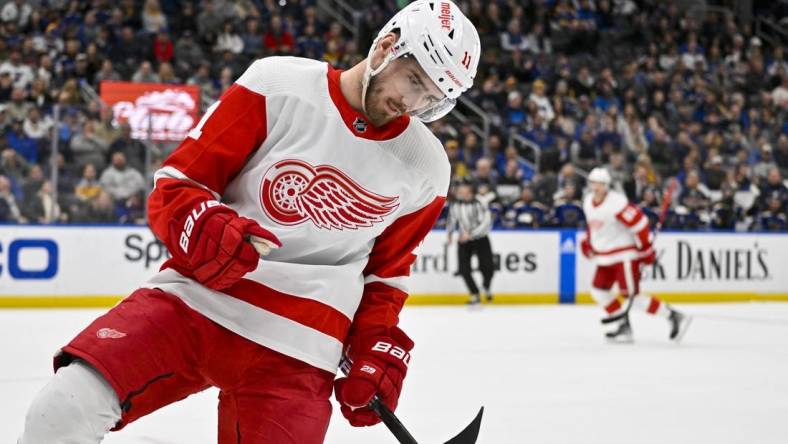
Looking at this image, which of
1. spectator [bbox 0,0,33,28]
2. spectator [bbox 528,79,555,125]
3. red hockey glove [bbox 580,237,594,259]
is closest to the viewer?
red hockey glove [bbox 580,237,594,259]

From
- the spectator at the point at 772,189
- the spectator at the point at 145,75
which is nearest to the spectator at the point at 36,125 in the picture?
the spectator at the point at 145,75

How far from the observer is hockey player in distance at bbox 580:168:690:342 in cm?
802

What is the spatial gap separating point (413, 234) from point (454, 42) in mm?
506

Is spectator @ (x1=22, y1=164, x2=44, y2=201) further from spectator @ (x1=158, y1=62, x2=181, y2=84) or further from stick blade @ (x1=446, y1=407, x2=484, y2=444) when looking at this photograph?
stick blade @ (x1=446, y1=407, x2=484, y2=444)

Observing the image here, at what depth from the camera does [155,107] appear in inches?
382

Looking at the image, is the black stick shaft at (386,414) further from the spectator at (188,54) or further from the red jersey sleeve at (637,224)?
the spectator at (188,54)

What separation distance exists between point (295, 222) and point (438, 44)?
19.3 inches

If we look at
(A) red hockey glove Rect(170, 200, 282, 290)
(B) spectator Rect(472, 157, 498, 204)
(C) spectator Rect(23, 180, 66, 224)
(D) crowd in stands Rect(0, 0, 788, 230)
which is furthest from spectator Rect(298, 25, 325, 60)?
(A) red hockey glove Rect(170, 200, 282, 290)

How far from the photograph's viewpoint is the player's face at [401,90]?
2174mm

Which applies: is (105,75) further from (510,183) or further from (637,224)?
(637,224)

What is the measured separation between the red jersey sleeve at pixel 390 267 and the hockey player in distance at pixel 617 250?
570 cm

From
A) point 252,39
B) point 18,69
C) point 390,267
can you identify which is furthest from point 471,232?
point 390,267

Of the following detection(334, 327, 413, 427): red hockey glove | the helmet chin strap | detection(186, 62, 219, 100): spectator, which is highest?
detection(186, 62, 219, 100): spectator

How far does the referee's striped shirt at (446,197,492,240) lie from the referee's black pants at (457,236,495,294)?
0.08 meters
